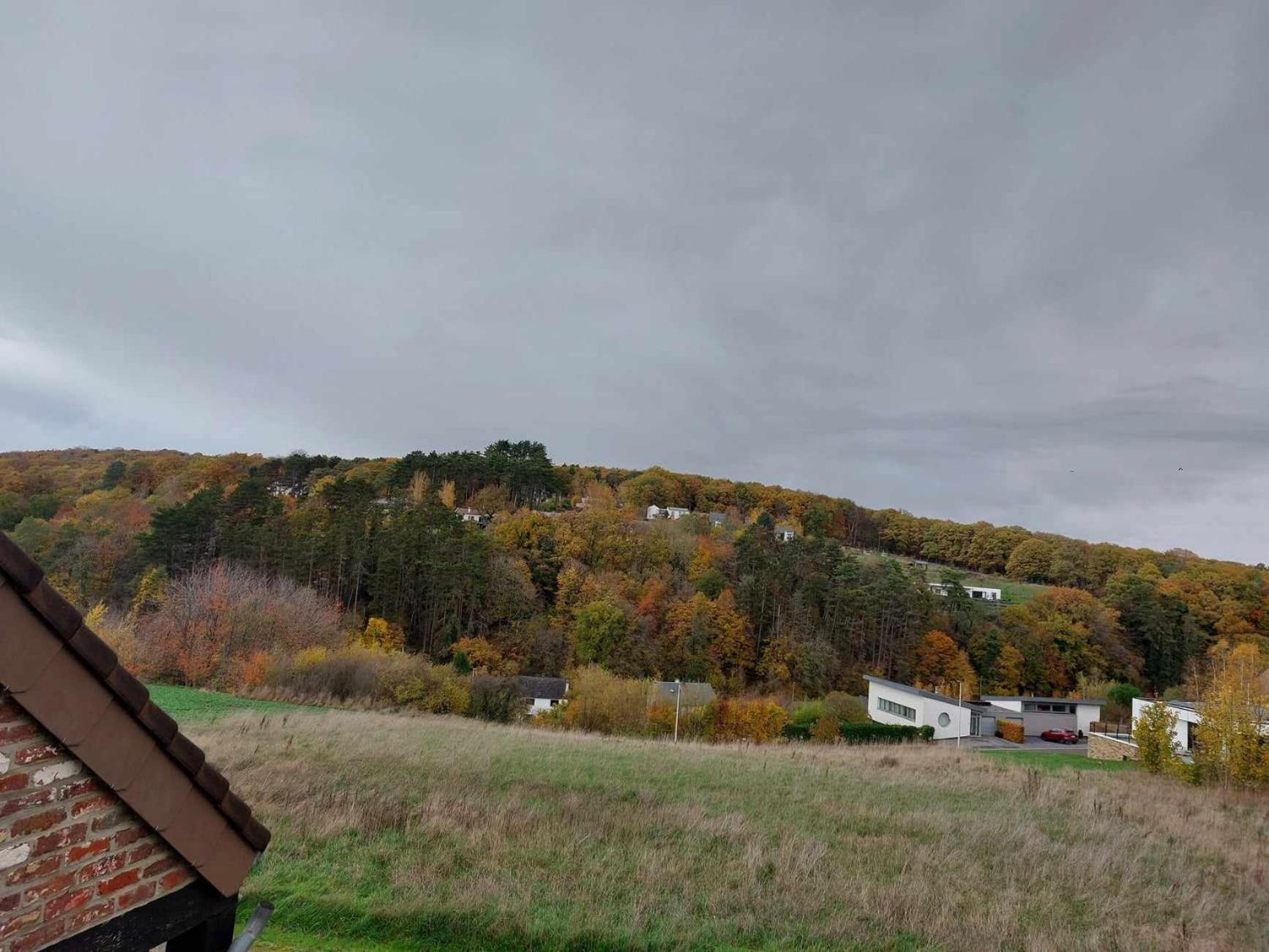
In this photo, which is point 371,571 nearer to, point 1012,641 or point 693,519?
point 693,519

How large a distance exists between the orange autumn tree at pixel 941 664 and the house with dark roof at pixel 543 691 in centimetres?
3784

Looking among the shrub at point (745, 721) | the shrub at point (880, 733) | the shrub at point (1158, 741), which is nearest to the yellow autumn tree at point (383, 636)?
the shrub at point (745, 721)

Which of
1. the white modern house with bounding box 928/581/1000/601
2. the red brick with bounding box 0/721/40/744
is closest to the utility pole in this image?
the red brick with bounding box 0/721/40/744

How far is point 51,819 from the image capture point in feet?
7.06

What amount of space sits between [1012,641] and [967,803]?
60.5 meters

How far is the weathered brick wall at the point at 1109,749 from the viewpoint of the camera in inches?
1284

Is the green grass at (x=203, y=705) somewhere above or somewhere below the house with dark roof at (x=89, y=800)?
below

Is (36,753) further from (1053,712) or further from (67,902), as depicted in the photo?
(1053,712)

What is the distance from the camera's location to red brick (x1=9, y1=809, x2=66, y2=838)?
2.05 meters

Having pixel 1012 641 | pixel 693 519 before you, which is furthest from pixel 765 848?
pixel 693 519

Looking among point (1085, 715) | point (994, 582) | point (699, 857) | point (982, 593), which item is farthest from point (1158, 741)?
point (994, 582)

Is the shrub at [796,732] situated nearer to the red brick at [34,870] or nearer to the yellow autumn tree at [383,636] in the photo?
the yellow autumn tree at [383,636]

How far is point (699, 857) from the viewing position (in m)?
9.19

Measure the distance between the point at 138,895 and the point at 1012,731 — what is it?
53769mm
